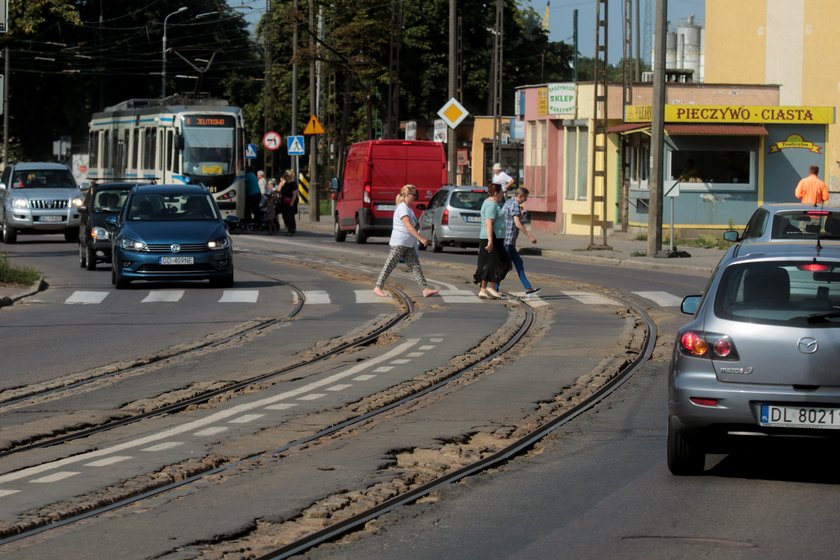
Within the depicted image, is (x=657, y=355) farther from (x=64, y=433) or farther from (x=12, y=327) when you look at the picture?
(x=12, y=327)

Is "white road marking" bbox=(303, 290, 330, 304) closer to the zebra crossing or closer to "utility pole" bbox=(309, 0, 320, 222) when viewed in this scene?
the zebra crossing

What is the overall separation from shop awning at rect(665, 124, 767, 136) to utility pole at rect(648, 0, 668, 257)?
7346mm

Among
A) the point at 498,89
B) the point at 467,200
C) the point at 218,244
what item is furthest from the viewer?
the point at 498,89

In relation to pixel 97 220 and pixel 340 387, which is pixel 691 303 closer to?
pixel 340 387

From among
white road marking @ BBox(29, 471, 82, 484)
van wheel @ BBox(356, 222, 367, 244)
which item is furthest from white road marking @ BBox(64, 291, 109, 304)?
van wheel @ BBox(356, 222, 367, 244)

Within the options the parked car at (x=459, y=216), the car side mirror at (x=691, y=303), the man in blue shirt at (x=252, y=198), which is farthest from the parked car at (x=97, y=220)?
the car side mirror at (x=691, y=303)

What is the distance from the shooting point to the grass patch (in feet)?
81.6

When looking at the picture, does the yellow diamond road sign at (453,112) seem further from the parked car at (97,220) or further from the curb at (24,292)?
the curb at (24,292)

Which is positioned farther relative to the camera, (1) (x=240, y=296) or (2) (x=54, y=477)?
(1) (x=240, y=296)

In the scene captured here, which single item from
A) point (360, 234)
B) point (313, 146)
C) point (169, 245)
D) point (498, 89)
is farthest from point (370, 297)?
point (498, 89)

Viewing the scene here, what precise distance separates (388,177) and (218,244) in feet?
47.2

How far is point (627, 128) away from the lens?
4225cm

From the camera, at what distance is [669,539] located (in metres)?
7.23

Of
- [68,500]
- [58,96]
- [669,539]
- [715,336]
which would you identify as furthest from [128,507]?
[58,96]
